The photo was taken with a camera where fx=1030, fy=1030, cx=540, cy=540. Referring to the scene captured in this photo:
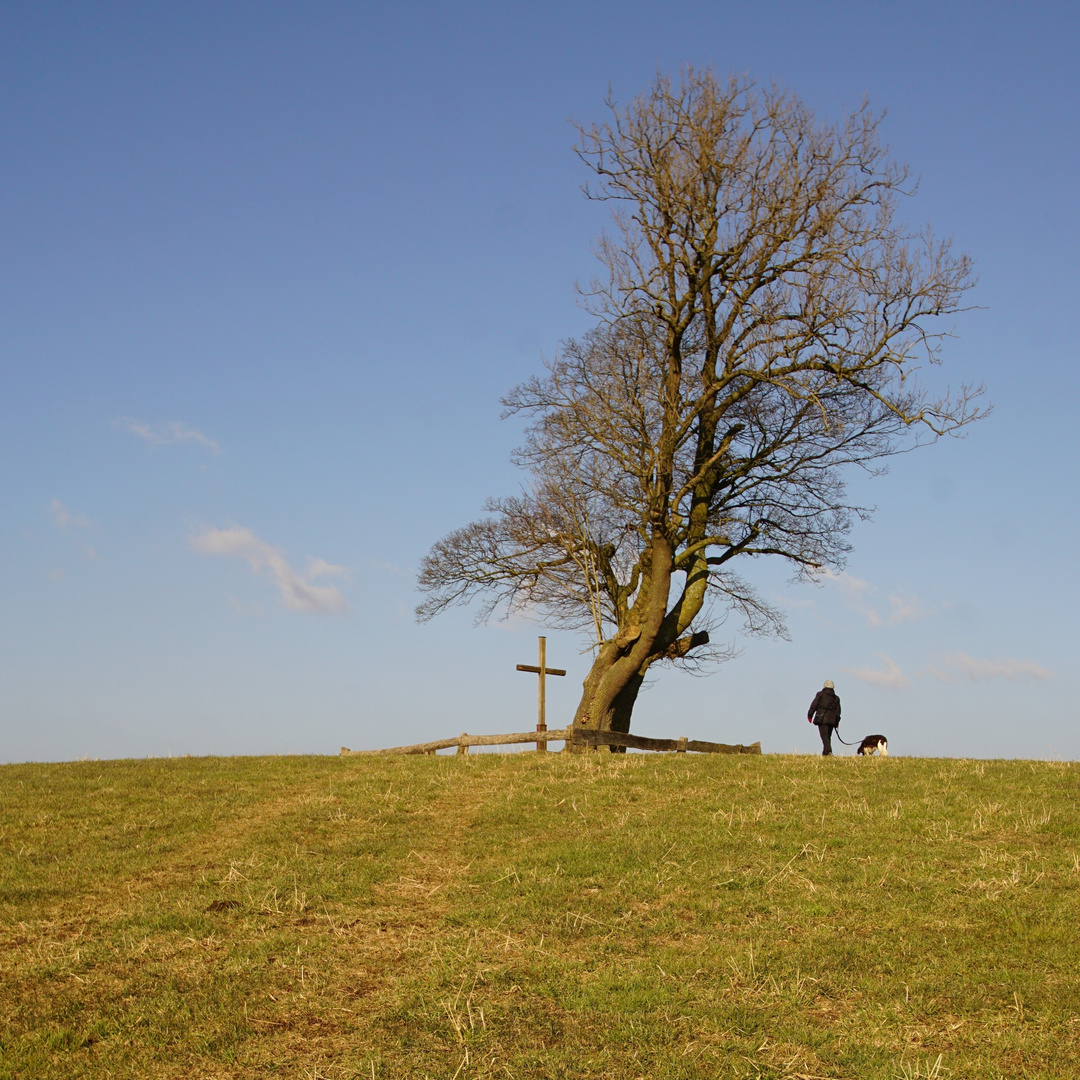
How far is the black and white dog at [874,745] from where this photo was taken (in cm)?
2444

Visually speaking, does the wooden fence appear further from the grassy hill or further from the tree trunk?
the grassy hill

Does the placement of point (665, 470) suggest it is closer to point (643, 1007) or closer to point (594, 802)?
point (594, 802)

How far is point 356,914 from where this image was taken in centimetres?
1157

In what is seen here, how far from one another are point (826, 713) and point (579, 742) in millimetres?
6204

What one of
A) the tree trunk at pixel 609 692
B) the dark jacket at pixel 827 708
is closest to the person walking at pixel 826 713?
the dark jacket at pixel 827 708

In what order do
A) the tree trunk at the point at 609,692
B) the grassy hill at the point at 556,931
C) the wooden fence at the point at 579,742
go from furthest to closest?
the tree trunk at the point at 609,692 → the wooden fence at the point at 579,742 → the grassy hill at the point at 556,931

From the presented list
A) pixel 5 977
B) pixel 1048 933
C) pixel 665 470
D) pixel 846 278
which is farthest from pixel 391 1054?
pixel 846 278

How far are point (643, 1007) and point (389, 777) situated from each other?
11021 millimetres

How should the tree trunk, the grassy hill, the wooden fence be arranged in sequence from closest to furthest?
the grassy hill → the wooden fence → the tree trunk

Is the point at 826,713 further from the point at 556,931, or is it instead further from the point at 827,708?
the point at 556,931

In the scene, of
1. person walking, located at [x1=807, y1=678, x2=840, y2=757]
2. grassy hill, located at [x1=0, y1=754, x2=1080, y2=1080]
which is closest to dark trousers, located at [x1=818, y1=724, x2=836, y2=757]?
person walking, located at [x1=807, y1=678, x2=840, y2=757]

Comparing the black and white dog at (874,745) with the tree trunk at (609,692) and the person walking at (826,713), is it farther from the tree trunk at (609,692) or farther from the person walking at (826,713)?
the tree trunk at (609,692)

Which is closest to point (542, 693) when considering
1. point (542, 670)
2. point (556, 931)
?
point (542, 670)

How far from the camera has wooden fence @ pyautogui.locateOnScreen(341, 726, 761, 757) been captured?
2236 centimetres
